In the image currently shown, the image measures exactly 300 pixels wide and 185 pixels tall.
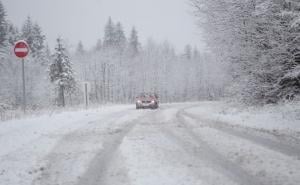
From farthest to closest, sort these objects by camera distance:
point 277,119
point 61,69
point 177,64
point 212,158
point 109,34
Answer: point 177,64 → point 109,34 → point 61,69 → point 277,119 → point 212,158

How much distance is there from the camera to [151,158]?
808 cm

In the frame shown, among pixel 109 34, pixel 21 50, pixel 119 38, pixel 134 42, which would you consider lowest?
pixel 21 50

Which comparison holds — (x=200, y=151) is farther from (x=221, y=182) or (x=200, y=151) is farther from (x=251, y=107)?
(x=251, y=107)

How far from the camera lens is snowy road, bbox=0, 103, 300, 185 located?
6386mm

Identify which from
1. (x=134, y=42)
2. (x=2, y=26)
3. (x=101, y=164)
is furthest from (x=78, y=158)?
(x=134, y=42)

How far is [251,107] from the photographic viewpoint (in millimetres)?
21203

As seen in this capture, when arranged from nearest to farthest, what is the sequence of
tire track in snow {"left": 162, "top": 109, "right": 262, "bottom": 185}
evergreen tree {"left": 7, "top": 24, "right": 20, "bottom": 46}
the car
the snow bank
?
tire track in snow {"left": 162, "top": 109, "right": 262, "bottom": 185} → the snow bank → the car → evergreen tree {"left": 7, "top": 24, "right": 20, "bottom": 46}

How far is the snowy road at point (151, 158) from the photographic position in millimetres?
6386

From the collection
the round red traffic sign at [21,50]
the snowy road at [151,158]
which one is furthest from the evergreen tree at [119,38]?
the snowy road at [151,158]

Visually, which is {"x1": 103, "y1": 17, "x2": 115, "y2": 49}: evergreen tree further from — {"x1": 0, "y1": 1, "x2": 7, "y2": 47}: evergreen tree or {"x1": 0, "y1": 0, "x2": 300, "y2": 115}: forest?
{"x1": 0, "y1": 1, "x2": 7, "y2": 47}: evergreen tree

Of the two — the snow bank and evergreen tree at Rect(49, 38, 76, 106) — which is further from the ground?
evergreen tree at Rect(49, 38, 76, 106)

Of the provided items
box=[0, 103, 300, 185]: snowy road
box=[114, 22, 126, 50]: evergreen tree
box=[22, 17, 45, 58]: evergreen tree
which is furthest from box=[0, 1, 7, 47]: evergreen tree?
box=[0, 103, 300, 185]: snowy road

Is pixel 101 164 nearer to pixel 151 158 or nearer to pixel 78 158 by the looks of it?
pixel 78 158

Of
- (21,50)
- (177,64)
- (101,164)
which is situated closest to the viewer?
(101,164)
